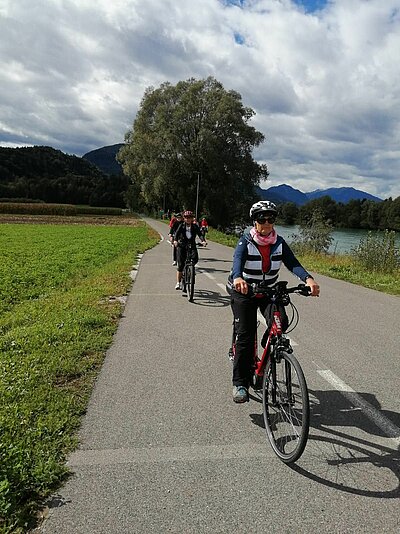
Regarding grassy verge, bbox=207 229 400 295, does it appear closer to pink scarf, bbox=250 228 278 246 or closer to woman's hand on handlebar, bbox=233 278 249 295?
pink scarf, bbox=250 228 278 246

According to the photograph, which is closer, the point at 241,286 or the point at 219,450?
the point at 219,450

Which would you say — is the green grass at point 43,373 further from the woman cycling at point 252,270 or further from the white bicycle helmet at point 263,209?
the white bicycle helmet at point 263,209

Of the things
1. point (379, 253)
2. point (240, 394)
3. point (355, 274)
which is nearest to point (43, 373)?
point (240, 394)

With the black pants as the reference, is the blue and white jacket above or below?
above

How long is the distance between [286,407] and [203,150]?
4181 centimetres

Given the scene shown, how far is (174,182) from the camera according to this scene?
1838 inches

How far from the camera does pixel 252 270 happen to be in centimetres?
382

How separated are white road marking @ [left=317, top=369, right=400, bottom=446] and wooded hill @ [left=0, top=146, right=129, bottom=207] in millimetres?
108741

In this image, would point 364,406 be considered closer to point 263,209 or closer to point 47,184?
point 263,209

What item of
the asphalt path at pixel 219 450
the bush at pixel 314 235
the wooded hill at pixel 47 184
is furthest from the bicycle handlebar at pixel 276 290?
the wooded hill at pixel 47 184

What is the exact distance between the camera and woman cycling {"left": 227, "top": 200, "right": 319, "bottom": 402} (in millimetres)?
3721

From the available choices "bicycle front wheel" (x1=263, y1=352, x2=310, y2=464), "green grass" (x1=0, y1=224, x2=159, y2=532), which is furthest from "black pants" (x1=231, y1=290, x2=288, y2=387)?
"green grass" (x1=0, y1=224, x2=159, y2=532)

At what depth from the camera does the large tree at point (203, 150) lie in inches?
1714

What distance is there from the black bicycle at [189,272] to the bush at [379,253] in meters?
8.25
